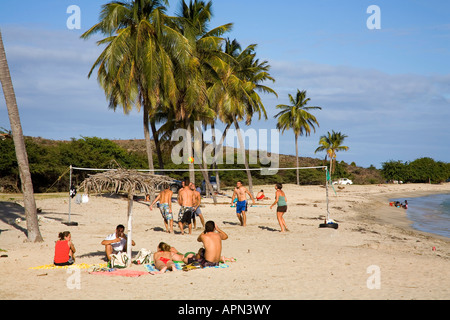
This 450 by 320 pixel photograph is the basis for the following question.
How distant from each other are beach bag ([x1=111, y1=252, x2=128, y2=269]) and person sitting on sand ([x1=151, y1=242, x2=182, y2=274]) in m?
0.62

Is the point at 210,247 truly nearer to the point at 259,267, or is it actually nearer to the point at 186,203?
the point at 259,267

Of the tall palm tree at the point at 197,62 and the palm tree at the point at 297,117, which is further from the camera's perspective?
the palm tree at the point at 297,117

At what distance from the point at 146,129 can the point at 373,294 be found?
1937cm

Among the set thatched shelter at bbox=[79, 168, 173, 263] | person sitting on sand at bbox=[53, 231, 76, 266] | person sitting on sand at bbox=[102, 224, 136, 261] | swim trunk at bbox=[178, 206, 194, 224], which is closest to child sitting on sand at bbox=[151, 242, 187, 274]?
person sitting on sand at bbox=[102, 224, 136, 261]

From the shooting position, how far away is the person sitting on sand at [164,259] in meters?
9.29

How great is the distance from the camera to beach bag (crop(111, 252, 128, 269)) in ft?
30.8

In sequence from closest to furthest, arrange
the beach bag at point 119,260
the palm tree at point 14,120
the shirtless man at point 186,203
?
the beach bag at point 119,260, the palm tree at point 14,120, the shirtless man at point 186,203

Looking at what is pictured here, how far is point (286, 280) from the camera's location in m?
8.47

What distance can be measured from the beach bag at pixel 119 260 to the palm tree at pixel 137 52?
14107 millimetres

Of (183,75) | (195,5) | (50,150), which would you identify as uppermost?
(195,5)

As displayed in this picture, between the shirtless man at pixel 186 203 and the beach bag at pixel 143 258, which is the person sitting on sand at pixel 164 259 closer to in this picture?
the beach bag at pixel 143 258

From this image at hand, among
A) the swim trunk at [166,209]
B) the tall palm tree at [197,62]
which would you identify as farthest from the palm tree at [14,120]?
the tall palm tree at [197,62]
